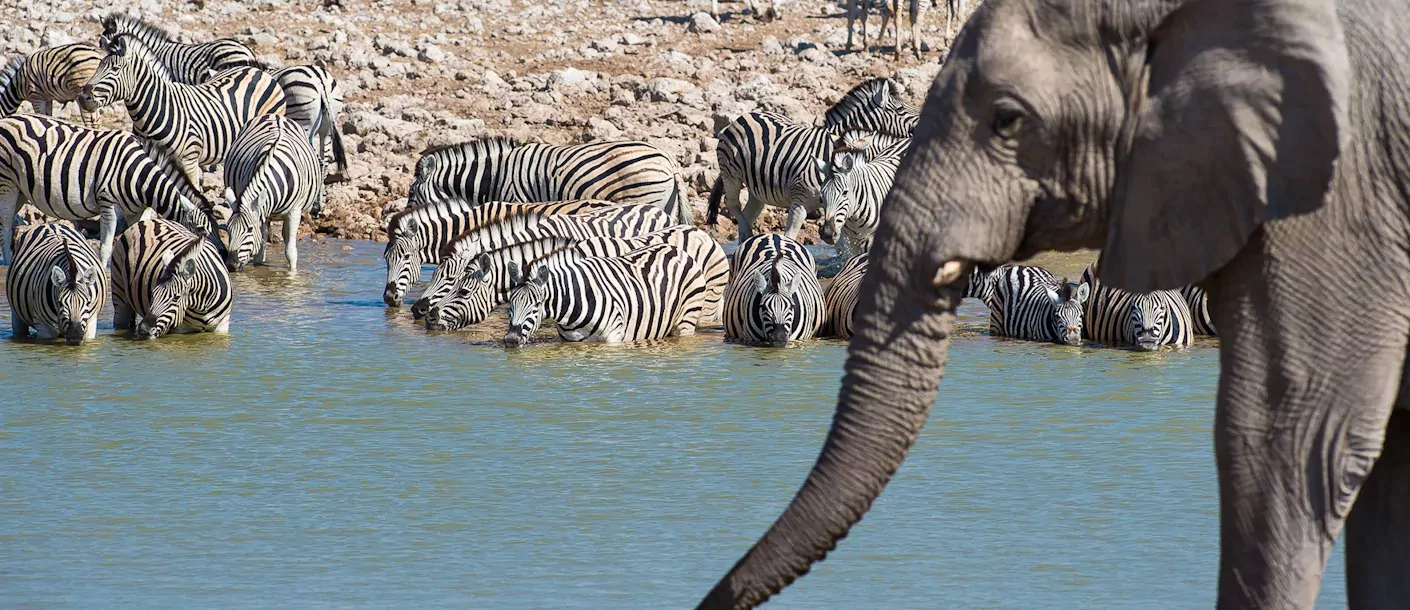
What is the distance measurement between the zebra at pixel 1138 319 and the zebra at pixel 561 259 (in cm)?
219

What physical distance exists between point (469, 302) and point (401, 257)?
1367 mm

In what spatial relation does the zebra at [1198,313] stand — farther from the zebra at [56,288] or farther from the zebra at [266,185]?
the zebra at [266,185]

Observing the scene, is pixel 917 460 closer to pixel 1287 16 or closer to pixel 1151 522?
pixel 1151 522

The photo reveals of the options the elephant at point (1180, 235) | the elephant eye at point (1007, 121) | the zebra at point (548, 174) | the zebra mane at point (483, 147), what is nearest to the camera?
the elephant at point (1180, 235)

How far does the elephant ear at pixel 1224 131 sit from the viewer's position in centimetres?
318

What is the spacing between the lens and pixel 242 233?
43.0 feet

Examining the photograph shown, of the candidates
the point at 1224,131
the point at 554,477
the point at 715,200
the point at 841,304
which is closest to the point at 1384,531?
the point at 1224,131

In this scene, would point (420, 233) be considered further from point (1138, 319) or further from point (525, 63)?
point (525, 63)

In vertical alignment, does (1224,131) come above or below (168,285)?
above

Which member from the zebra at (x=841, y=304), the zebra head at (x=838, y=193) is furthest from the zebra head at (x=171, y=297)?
the zebra head at (x=838, y=193)

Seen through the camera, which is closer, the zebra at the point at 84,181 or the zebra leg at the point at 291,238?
the zebra at the point at 84,181

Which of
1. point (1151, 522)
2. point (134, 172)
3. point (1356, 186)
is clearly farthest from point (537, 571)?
point (134, 172)

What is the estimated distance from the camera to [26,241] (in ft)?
34.9

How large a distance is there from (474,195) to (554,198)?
0.60 m
